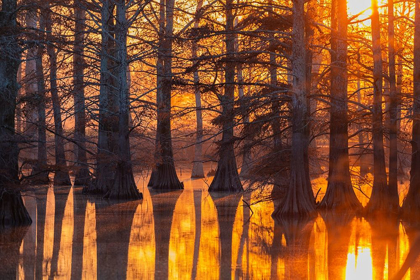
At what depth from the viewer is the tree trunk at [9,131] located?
12.1 metres

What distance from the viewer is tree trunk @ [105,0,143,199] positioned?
19547 mm

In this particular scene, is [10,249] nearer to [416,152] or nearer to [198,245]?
[198,245]

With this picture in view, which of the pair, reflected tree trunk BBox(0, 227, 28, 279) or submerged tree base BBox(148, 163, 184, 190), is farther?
submerged tree base BBox(148, 163, 184, 190)

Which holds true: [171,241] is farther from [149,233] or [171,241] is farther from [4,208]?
[4,208]

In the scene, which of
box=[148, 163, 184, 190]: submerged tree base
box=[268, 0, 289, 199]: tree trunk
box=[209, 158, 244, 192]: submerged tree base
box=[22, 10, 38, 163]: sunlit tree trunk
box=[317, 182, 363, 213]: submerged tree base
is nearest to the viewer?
box=[22, 10, 38, 163]: sunlit tree trunk

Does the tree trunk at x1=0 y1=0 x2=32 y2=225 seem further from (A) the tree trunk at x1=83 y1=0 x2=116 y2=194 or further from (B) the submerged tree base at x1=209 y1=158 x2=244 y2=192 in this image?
(B) the submerged tree base at x1=209 y1=158 x2=244 y2=192

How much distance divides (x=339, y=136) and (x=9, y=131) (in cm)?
784

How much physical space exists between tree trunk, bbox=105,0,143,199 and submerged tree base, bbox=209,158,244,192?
12.2ft

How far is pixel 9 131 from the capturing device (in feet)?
42.8

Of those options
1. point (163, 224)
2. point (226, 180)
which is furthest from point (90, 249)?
point (226, 180)

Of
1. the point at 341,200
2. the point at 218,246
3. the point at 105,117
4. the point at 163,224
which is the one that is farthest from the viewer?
the point at 105,117

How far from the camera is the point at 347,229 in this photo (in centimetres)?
1263

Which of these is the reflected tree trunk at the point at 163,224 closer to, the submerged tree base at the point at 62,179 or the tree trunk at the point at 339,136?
the tree trunk at the point at 339,136

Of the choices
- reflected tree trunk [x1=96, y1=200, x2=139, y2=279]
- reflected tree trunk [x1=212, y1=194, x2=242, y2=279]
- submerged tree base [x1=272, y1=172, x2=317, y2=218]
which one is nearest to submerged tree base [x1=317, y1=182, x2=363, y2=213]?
submerged tree base [x1=272, y1=172, x2=317, y2=218]
